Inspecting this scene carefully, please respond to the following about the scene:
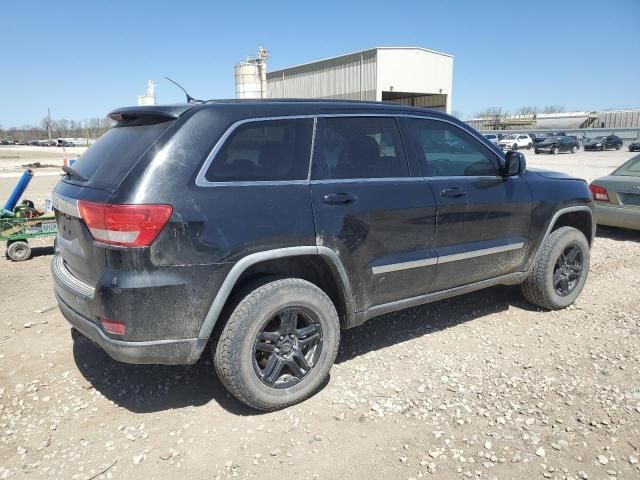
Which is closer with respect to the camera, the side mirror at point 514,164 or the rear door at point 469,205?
the rear door at point 469,205

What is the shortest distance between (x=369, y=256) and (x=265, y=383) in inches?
41.5

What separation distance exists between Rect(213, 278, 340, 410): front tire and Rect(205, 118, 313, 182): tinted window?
0.67 metres

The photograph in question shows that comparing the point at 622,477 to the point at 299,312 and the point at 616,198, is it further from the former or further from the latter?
the point at 616,198

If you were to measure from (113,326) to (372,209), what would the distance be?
1.72 m

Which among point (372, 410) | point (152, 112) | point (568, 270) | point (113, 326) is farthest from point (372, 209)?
point (568, 270)

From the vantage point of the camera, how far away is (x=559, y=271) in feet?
15.4

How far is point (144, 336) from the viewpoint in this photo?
8.66 ft

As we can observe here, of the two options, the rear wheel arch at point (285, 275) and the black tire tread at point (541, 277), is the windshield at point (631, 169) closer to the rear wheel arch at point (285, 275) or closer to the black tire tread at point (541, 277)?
the black tire tread at point (541, 277)

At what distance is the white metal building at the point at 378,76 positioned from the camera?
31953mm

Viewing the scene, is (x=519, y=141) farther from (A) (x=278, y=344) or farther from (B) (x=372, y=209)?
(A) (x=278, y=344)

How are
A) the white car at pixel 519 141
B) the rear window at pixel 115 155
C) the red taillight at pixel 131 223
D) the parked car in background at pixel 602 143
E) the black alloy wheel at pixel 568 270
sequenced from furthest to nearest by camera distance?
1. the white car at pixel 519 141
2. the parked car in background at pixel 602 143
3. the black alloy wheel at pixel 568 270
4. the rear window at pixel 115 155
5. the red taillight at pixel 131 223

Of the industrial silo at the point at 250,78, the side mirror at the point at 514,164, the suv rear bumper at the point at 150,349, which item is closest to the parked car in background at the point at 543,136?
the industrial silo at the point at 250,78

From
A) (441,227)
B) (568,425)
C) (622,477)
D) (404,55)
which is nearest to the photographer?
(622,477)

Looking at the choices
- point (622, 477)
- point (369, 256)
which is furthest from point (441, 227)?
point (622, 477)
